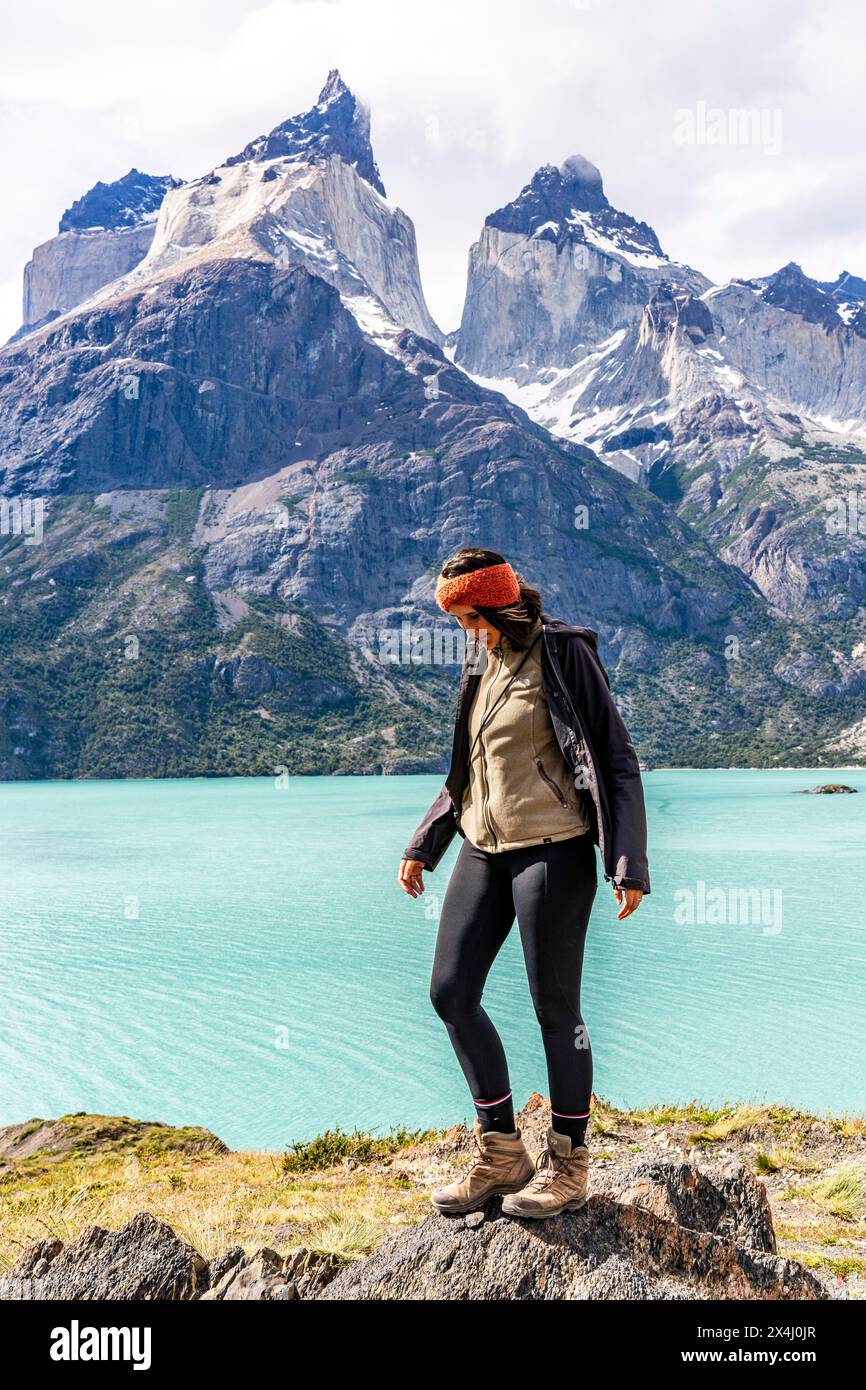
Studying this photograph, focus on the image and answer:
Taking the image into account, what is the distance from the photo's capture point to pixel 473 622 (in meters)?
4.05

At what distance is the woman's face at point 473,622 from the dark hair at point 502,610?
2cm

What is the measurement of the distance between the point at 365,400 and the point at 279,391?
17.5 meters

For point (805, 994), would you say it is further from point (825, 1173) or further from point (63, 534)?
point (63, 534)

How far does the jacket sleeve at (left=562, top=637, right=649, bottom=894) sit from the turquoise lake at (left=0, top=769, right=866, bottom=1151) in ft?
39.8

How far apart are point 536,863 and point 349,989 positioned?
19.9 metres

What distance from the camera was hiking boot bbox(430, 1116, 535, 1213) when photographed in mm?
3719

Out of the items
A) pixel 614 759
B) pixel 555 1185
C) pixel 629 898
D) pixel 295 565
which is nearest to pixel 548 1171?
pixel 555 1185

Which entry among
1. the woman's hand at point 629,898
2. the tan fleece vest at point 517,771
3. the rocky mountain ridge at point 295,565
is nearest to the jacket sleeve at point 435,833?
the tan fleece vest at point 517,771

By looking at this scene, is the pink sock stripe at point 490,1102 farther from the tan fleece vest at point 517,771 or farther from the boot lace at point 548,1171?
the tan fleece vest at point 517,771

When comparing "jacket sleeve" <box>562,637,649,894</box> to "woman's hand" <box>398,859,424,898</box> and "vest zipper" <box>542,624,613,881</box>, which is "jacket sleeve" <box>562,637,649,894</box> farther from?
"woman's hand" <box>398,859,424,898</box>

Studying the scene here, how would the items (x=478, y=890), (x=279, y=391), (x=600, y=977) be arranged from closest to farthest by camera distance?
(x=478, y=890) → (x=600, y=977) → (x=279, y=391)

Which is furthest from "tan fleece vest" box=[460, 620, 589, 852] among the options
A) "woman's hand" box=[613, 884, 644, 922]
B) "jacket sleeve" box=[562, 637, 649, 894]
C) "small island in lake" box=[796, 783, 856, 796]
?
"small island in lake" box=[796, 783, 856, 796]

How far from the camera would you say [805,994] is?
2162 centimetres
